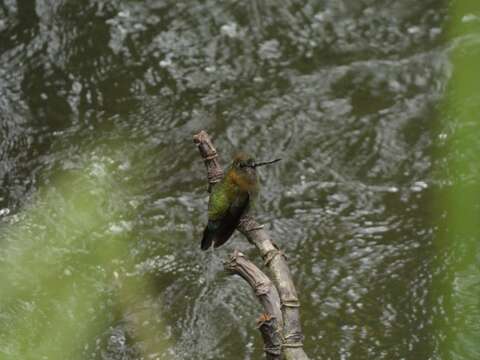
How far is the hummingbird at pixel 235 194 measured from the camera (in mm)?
2809

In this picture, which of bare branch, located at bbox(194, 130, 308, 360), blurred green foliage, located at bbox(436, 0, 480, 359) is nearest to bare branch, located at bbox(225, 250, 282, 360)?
bare branch, located at bbox(194, 130, 308, 360)

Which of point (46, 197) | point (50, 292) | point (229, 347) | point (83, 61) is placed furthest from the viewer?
point (83, 61)

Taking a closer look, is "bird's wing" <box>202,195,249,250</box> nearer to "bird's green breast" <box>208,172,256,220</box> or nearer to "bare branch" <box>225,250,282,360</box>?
"bird's green breast" <box>208,172,256,220</box>

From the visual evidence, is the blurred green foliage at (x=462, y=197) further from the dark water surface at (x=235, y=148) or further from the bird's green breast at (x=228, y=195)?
the bird's green breast at (x=228, y=195)

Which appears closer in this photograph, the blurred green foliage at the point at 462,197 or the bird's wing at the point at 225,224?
the bird's wing at the point at 225,224

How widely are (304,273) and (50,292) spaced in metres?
1.15

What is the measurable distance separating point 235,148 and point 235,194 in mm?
2011

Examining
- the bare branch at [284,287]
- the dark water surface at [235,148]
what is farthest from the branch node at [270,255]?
the dark water surface at [235,148]

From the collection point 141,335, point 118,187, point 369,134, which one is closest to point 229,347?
point 141,335

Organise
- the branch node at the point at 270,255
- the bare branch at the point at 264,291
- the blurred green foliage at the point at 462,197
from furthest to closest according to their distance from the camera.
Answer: the blurred green foliage at the point at 462,197 < the branch node at the point at 270,255 < the bare branch at the point at 264,291

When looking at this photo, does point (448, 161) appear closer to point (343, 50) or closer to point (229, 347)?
point (343, 50)

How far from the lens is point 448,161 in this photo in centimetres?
469

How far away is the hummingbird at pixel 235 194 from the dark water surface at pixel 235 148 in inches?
41.7

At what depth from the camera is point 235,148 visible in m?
4.80
